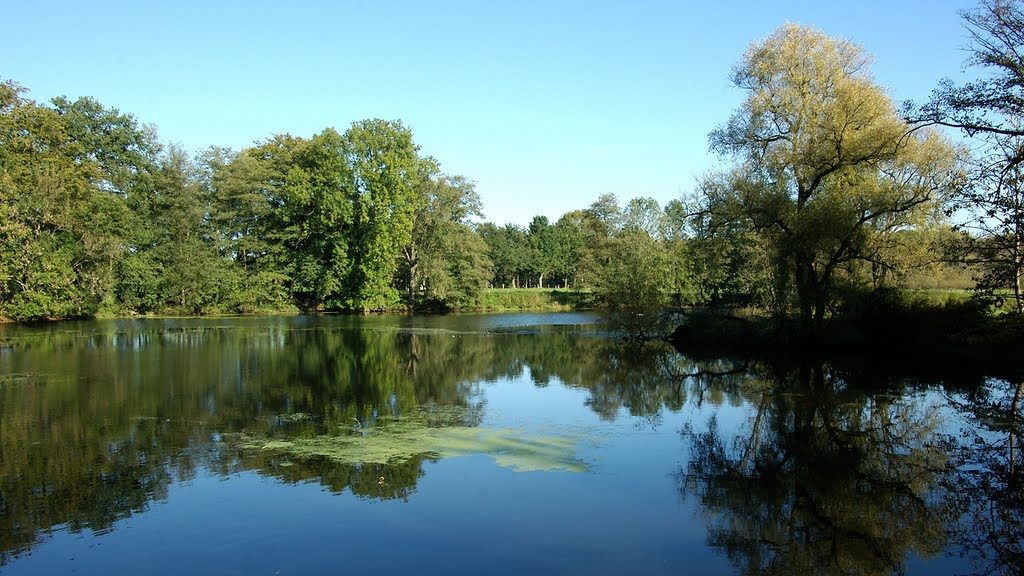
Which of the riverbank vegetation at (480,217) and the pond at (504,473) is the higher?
the riverbank vegetation at (480,217)

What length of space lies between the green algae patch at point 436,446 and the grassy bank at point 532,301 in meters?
46.5

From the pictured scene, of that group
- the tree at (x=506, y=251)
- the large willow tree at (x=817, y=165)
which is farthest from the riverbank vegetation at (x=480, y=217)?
the tree at (x=506, y=251)

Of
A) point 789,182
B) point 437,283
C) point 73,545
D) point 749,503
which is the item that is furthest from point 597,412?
point 437,283

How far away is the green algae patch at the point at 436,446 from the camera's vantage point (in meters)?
10.3

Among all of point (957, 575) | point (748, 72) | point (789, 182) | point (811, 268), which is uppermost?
point (748, 72)

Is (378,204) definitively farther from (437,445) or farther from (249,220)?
(437,445)

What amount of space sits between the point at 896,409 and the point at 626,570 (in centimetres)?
1062

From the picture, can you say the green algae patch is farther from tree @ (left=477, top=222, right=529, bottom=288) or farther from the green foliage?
tree @ (left=477, top=222, right=529, bottom=288)

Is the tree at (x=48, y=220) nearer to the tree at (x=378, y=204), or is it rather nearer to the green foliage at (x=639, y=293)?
the tree at (x=378, y=204)

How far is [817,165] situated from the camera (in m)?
23.3

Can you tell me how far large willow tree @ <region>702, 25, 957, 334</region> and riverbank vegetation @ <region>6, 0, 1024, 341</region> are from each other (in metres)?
0.08

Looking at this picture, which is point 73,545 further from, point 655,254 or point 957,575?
point 655,254

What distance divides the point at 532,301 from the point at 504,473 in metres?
53.7

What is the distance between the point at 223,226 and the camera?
172 feet
